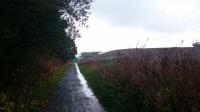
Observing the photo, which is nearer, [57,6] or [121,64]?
[57,6]

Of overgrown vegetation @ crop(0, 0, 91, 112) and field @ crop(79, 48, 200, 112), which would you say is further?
overgrown vegetation @ crop(0, 0, 91, 112)

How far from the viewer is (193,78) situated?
9.69m

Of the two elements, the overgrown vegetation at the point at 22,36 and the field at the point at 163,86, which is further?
the overgrown vegetation at the point at 22,36

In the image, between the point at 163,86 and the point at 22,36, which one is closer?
the point at 163,86

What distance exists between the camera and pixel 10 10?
13.8 metres

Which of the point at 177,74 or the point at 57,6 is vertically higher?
the point at 57,6

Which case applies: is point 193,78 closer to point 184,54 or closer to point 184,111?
point 184,111

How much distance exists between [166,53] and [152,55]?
2458 millimetres

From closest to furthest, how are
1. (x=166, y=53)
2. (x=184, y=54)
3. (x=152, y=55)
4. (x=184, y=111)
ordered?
(x=184, y=111) < (x=184, y=54) < (x=166, y=53) < (x=152, y=55)

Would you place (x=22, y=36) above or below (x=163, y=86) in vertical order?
above

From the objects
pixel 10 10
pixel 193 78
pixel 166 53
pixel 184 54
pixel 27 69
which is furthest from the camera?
pixel 27 69

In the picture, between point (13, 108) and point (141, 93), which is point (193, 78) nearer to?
point (141, 93)

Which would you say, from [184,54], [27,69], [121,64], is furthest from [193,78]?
[27,69]

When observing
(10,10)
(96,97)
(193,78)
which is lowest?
(96,97)
